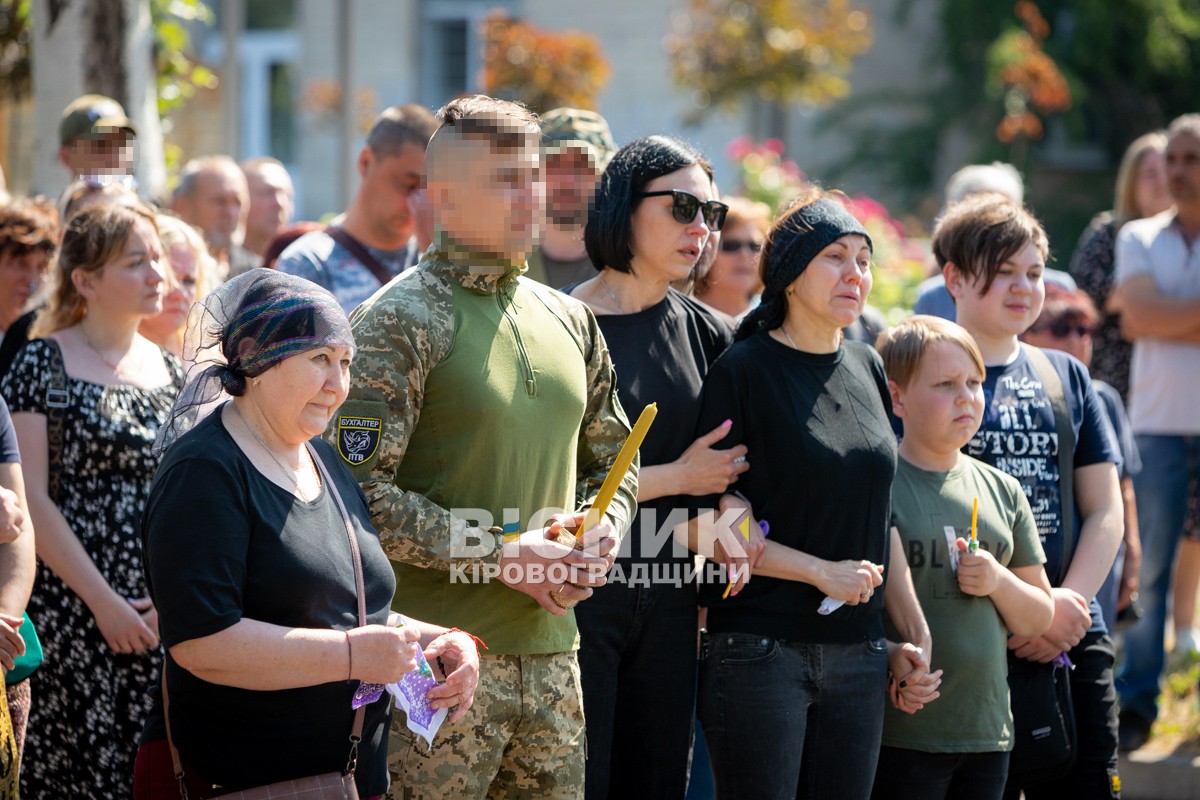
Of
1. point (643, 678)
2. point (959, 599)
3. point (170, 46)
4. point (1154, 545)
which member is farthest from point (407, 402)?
point (170, 46)

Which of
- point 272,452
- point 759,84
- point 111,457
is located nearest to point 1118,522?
point 272,452

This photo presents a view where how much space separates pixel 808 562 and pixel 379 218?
2447 mm

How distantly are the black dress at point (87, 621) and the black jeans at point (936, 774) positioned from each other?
84.3 inches

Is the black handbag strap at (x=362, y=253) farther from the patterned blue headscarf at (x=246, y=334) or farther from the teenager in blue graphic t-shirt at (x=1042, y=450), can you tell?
the patterned blue headscarf at (x=246, y=334)

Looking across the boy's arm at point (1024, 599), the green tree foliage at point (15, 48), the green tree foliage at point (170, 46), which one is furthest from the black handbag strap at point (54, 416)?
the green tree foliage at point (15, 48)

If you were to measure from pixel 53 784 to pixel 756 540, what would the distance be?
218 cm

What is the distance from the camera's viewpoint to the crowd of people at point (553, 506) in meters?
2.76

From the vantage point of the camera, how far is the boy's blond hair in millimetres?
3963

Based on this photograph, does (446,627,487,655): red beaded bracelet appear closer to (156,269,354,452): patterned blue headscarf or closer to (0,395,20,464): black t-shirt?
(156,269,354,452): patterned blue headscarf

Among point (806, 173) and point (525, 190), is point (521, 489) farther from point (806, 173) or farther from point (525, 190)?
point (806, 173)

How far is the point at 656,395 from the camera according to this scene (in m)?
3.78

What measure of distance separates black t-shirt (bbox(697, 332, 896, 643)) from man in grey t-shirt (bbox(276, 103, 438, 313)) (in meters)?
1.90

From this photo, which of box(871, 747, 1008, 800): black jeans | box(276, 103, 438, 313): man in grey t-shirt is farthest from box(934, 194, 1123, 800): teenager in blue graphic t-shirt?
box(276, 103, 438, 313): man in grey t-shirt

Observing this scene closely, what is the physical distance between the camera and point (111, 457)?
158 inches
